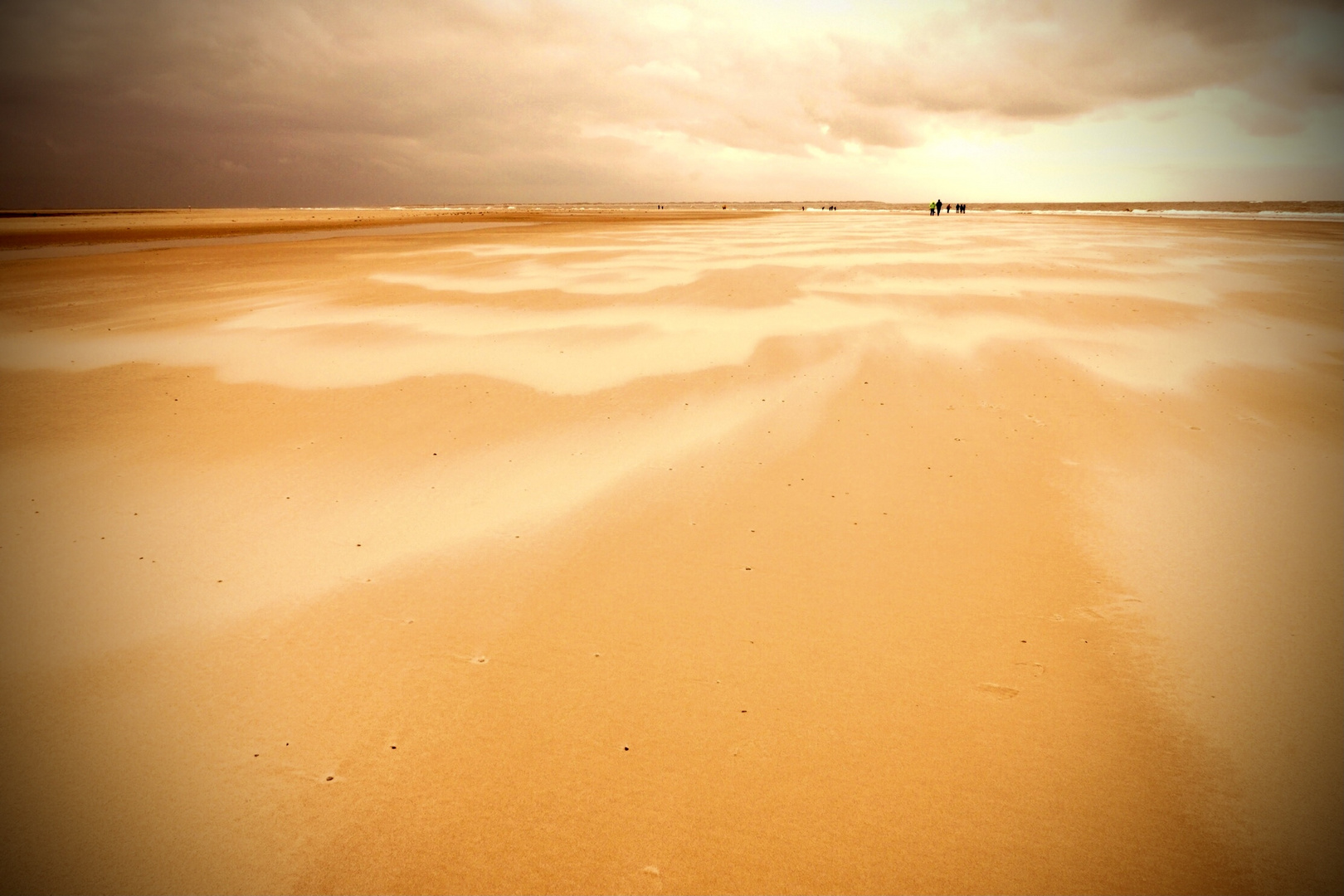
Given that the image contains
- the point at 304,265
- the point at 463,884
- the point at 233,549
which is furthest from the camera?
the point at 304,265

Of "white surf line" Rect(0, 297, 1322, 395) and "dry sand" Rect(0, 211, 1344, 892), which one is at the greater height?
"white surf line" Rect(0, 297, 1322, 395)

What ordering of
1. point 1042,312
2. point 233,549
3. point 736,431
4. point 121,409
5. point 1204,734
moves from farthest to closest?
point 1042,312 < point 121,409 < point 736,431 < point 233,549 < point 1204,734

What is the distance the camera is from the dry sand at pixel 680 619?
206 centimetres

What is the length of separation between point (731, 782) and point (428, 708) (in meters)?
1.30

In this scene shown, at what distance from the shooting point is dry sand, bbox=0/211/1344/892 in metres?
2.06

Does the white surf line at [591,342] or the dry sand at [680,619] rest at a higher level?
the white surf line at [591,342]

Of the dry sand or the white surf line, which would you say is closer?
the dry sand

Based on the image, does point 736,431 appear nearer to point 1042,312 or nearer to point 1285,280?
point 1042,312

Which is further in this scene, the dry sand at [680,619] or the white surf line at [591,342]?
the white surf line at [591,342]

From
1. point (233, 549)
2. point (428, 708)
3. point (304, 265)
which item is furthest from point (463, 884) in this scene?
point (304, 265)

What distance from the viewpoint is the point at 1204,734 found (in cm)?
241

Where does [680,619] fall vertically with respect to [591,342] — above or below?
below

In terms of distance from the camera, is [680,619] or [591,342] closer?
[680,619]

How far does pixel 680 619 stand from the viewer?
10.1 feet
